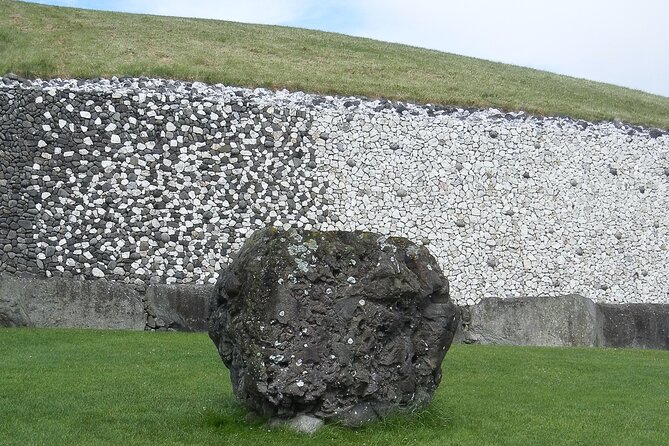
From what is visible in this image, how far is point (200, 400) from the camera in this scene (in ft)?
31.3

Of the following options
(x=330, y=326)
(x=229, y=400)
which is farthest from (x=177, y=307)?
(x=330, y=326)

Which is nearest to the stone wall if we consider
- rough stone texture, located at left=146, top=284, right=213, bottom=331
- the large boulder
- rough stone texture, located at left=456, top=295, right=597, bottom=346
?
rough stone texture, located at left=146, top=284, right=213, bottom=331

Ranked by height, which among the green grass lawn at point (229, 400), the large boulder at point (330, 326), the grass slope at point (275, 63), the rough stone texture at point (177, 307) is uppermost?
the grass slope at point (275, 63)

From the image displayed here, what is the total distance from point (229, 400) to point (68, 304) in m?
8.92

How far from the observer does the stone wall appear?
63.1ft

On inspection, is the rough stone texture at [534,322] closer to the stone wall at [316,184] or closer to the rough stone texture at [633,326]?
the rough stone texture at [633,326]

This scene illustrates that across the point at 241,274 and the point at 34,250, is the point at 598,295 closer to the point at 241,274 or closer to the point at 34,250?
the point at 34,250

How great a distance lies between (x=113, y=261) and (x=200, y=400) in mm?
10202

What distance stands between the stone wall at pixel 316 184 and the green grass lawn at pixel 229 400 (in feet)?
13.7

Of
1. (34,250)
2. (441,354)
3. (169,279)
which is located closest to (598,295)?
(169,279)

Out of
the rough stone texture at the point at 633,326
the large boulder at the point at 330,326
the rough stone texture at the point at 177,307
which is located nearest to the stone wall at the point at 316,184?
the rough stone texture at the point at 177,307

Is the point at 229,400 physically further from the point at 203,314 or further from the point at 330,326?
the point at 203,314

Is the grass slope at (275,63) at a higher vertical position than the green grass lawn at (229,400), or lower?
higher

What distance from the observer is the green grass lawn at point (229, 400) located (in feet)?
26.1
